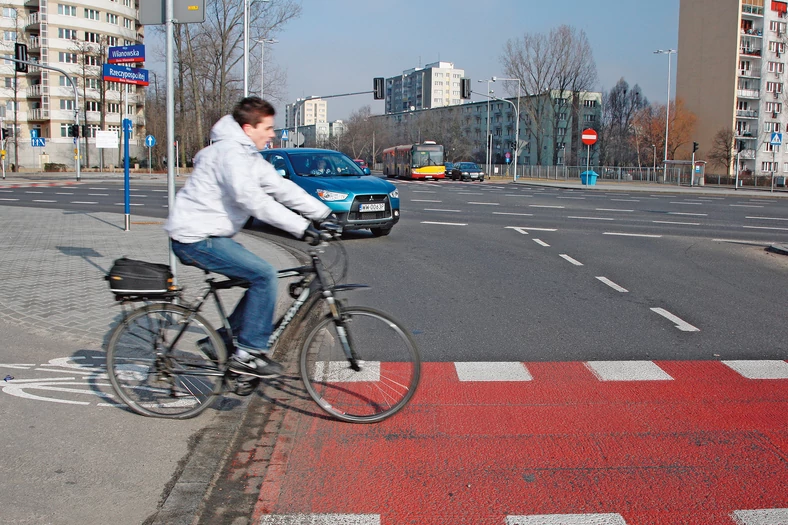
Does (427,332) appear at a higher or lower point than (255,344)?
lower

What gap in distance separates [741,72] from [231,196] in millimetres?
97449

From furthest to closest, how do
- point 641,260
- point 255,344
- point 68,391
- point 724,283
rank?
point 641,260 → point 724,283 → point 68,391 → point 255,344

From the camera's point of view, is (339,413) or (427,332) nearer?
(339,413)

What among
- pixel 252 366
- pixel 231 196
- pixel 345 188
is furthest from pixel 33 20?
pixel 252 366

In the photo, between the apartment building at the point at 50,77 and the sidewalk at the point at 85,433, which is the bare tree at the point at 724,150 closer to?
the apartment building at the point at 50,77

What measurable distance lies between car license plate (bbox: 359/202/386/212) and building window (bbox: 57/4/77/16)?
7958 centimetres

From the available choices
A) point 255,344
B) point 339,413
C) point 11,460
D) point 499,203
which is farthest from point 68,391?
point 499,203

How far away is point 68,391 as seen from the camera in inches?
195

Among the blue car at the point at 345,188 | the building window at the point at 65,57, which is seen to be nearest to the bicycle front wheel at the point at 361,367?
the blue car at the point at 345,188

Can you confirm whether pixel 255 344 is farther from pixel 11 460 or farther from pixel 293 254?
pixel 293 254

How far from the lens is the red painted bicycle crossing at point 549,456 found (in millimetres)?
3371

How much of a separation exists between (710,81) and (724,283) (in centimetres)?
9090

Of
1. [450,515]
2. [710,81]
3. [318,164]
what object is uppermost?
[710,81]

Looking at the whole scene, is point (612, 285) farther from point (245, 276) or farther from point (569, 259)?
point (245, 276)
